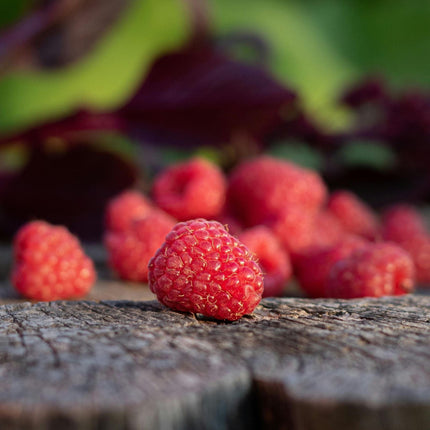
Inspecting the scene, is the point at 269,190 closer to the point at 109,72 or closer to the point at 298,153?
the point at 298,153

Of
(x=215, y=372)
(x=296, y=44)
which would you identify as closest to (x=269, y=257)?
(x=215, y=372)

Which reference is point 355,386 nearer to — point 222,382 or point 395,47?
point 222,382

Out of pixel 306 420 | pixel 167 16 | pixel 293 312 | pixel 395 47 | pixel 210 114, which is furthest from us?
pixel 395 47

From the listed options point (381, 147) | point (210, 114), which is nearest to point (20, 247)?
point (210, 114)

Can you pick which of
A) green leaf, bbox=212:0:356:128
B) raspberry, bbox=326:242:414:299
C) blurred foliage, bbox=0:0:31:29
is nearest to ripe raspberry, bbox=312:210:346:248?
raspberry, bbox=326:242:414:299

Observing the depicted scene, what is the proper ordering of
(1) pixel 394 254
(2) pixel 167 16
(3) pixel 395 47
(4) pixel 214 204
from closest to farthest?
(1) pixel 394 254 → (4) pixel 214 204 → (2) pixel 167 16 → (3) pixel 395 47


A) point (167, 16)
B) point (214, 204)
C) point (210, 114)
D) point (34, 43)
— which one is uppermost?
point (167, 16)

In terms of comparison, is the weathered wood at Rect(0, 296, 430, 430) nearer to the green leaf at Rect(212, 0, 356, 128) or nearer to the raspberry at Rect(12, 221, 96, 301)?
the raspberry at Rect(12, 221, 96, 301)
